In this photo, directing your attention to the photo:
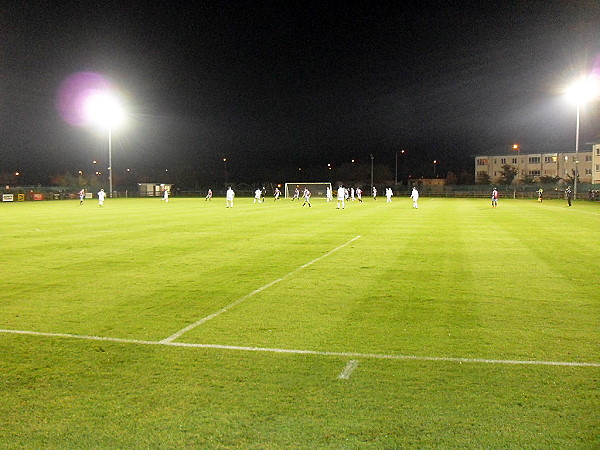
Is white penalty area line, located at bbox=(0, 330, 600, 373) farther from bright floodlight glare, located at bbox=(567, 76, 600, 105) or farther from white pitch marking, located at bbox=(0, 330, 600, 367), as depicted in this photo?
bright floodlight glare, located at bbox=(567, 76, 600, 105)

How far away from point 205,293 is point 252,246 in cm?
734

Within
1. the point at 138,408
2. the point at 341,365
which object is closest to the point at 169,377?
the point at 138,408

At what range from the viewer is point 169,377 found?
18.9ft

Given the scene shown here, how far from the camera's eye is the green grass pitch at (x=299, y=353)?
179 inches

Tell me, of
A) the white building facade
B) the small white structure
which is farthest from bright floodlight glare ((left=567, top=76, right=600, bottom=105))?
the small white structure

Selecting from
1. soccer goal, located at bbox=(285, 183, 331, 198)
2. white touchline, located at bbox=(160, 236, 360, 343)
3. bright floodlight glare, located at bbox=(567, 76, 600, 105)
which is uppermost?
bright floodlight glare, located at bbox=(567, 76, 600, 105)

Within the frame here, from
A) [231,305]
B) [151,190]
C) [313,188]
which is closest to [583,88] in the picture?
[313,188]

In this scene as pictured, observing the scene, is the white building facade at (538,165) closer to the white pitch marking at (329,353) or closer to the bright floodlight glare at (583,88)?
the bright floodlight glare at (583,88)

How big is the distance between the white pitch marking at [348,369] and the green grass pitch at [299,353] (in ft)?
0.11

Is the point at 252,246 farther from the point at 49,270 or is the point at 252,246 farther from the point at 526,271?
the point at 526,271

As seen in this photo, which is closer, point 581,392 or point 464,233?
point 581,392

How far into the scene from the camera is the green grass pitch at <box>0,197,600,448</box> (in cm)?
455

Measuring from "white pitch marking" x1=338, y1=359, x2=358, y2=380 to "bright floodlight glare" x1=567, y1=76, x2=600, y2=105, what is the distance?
168ft

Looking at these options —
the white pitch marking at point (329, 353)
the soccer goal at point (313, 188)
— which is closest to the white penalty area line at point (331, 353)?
the white pitch marking at point (329, 353)
